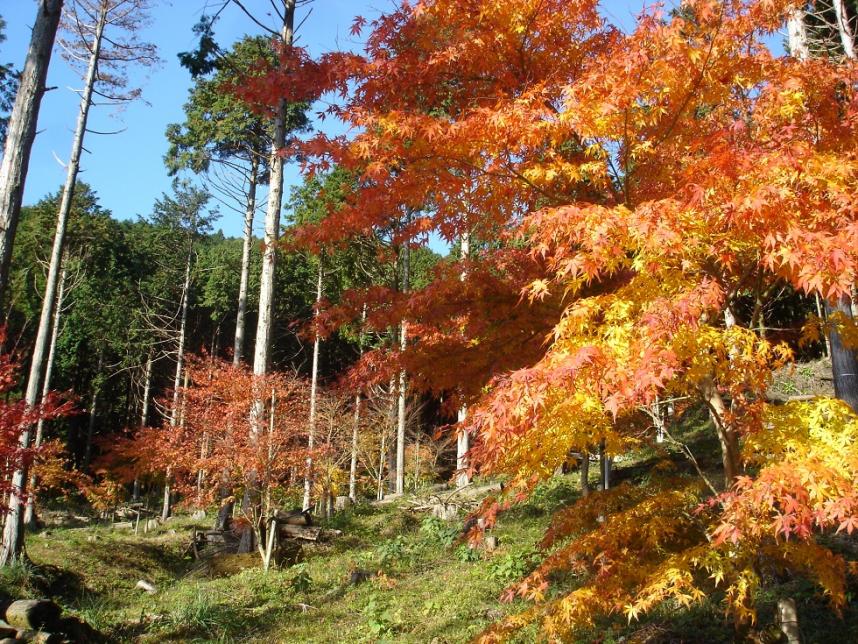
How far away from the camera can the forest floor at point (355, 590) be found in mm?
6062

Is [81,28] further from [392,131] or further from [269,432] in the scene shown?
[392,131]

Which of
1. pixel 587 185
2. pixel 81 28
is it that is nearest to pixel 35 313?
pixel 81 28

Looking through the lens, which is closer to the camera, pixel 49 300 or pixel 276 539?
pixel 49 300

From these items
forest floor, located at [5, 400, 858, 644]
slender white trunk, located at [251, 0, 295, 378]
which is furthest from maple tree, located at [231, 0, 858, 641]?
slender white trunk, located at [251, 0, 295, 378]

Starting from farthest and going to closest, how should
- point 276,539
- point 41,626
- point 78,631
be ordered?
point 276,539, point 78,631, point 41,626

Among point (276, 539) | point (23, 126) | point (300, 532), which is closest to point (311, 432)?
point (300, 532)

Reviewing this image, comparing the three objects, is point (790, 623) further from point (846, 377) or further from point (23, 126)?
point (23, 126)

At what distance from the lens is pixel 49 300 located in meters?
11.1

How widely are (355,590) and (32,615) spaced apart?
4305mm

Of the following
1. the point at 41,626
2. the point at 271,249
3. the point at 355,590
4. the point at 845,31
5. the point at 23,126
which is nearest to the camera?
the point at 23,126

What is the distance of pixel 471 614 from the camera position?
7328 mm

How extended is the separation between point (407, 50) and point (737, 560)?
4.96m

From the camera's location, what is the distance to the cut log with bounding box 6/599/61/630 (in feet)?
21.0

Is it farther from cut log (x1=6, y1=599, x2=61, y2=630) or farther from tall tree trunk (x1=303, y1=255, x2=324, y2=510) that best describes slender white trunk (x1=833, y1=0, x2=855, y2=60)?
cut log (x1=6, y1=599, x2=61, y2=630)
